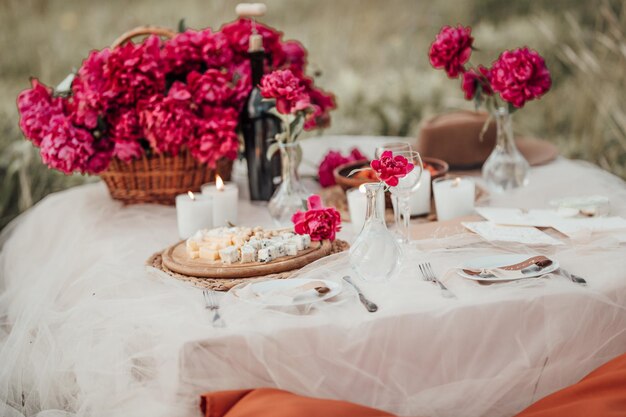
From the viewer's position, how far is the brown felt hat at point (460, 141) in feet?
7.52

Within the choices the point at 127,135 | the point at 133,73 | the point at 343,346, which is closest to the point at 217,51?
the point at 133,73

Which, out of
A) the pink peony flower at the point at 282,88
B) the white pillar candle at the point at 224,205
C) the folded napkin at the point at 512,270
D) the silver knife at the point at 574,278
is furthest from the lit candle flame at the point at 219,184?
the silver knife at the point at 574,278

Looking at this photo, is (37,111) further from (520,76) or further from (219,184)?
(520,76)

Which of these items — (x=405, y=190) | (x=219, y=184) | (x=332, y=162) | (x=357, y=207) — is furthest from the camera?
(x=332, y=162)

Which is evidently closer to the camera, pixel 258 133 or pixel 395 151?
pixel 395 151

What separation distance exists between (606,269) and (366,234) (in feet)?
1.49

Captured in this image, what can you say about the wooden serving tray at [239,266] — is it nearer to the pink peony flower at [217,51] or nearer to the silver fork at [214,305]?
the silver fork at [214,305]

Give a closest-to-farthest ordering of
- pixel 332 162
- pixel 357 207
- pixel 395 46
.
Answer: pixel 357 207 → pixel 332 162 → pixel 395 46

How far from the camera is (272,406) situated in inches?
43.0

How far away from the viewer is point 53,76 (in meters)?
3.75

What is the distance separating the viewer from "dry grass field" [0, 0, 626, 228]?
3.71 metres

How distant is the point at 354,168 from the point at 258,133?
293 mm

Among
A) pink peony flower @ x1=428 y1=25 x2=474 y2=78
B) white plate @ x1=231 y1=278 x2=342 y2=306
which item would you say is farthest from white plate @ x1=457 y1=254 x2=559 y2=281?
pink peony flower @ x1=428 y1=25 x2=474 y2=78

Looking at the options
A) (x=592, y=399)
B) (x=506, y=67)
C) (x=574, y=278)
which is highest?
(x=506, y=67)
